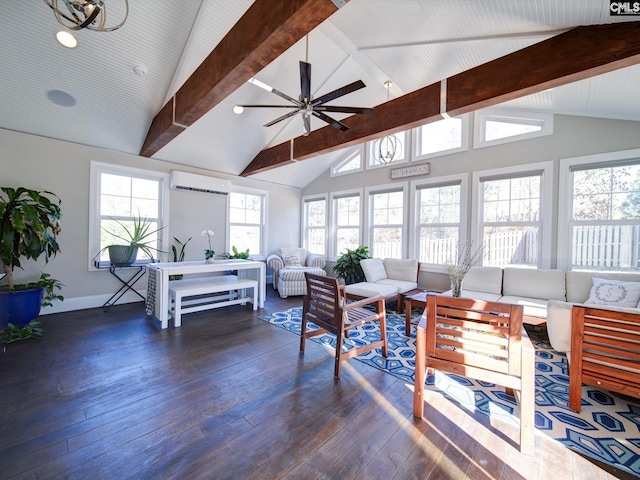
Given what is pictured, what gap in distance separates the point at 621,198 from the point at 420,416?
3.83 m

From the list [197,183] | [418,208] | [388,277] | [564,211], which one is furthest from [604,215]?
[197,183]

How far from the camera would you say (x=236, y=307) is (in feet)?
14.3

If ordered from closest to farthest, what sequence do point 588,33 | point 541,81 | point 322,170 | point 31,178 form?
point 588,33 → point 541,81 → point 31,178 → point 322,170

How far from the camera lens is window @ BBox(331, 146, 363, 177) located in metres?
5.84

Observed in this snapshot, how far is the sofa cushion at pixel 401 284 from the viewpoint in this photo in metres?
4.16

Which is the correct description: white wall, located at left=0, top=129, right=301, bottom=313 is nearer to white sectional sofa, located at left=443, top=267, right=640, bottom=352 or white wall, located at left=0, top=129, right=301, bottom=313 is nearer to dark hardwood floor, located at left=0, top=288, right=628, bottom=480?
dark hardwood floor, located at left=0, top=288, right=628, bottom=480

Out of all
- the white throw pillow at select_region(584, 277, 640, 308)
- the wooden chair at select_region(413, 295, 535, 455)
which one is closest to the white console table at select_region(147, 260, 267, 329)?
the wooden chair at select_region(413, 295, 535, 455)

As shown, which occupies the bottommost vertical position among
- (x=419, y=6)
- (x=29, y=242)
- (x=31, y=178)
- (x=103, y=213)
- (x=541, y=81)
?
(x=29, y=242)

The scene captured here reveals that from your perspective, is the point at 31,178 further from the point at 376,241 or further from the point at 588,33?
the point at 588,33

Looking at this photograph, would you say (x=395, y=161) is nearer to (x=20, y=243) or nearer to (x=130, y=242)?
(x=130, y=242)

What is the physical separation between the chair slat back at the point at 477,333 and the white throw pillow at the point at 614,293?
6.99ft

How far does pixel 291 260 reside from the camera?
594 centimetres

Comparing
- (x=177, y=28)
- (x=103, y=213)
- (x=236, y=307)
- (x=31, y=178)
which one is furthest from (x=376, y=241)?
(x=31, y=178)

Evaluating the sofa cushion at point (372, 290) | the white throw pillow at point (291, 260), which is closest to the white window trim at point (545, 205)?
the sofa cushion at point (372, 290)
